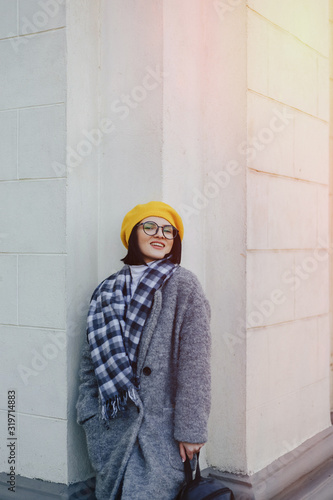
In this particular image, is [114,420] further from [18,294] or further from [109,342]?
[18,294]

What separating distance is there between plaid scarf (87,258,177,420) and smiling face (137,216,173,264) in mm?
37

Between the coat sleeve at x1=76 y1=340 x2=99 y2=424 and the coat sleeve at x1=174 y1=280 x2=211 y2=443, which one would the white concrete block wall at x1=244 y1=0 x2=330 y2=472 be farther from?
the coat sleeve at x1=76 y1=340 x2=99 y2=424

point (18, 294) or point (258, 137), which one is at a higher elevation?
point (258, 137)

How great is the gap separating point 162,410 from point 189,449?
0.19 metres

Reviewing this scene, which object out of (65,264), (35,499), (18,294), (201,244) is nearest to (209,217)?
(201,244)

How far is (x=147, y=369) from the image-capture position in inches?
102

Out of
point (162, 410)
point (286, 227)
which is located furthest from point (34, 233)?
point (286, 227)

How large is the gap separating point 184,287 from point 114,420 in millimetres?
646

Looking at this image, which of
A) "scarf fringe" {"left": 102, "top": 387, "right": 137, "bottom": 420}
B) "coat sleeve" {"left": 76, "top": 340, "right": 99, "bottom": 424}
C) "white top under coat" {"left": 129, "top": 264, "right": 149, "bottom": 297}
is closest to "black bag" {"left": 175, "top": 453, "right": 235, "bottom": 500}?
"scarf fringe" {"left": 102, "top": 387, "right": 137, "bottom": 420}

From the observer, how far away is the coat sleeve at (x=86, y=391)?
8.89ft

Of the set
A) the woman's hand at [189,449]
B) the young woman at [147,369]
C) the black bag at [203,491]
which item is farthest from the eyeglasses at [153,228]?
the black bag at [203,491]

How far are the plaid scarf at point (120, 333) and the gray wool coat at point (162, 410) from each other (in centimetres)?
4

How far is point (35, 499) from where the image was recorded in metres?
2.84

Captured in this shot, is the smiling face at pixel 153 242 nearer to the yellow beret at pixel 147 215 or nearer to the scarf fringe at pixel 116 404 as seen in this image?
the yellow beret at pixel 147 215
